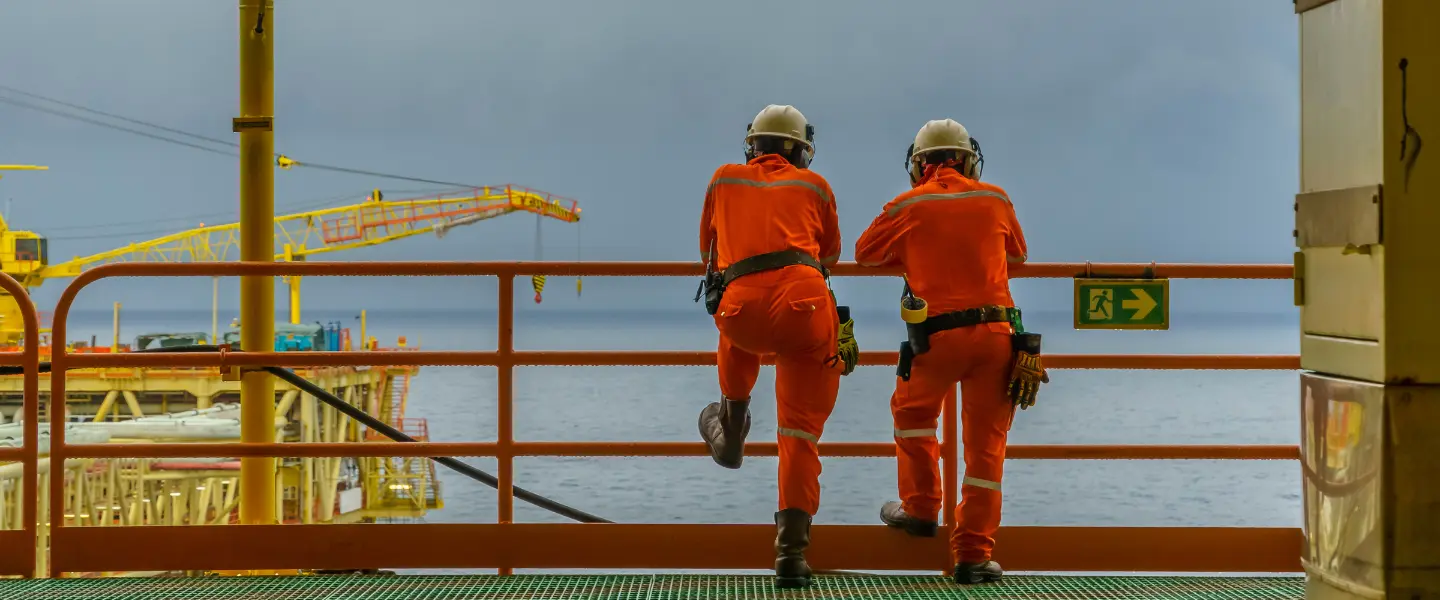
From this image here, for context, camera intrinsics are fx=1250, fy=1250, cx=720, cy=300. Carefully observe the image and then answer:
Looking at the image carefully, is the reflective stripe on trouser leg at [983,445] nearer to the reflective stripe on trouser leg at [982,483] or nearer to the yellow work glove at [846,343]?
the reflective stripe on trouser leg at [982,483]

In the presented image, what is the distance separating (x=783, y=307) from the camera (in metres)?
4.26

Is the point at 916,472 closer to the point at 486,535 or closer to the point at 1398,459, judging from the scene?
the point at 486,535

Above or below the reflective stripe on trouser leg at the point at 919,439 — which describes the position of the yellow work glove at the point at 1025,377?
above

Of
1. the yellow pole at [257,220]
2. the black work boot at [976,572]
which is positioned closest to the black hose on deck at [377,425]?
the yellow pole at [257,220]

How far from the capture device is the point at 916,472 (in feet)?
15.3

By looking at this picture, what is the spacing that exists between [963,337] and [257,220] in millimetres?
3363

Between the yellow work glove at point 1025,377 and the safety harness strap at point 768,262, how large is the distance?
2.71ft

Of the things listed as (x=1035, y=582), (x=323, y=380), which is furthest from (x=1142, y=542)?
(x=323, y=380)

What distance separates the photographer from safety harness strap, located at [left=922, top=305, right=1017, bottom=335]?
448 cm

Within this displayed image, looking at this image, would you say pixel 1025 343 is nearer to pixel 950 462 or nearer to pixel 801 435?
pixel 950 462

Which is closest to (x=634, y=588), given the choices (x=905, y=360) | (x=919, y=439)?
(x=919, y=439)

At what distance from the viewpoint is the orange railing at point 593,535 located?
478 cm

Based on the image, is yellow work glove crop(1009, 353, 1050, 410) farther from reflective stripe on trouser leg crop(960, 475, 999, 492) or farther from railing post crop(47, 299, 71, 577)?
railing post crop(47, 299, 71, 577)

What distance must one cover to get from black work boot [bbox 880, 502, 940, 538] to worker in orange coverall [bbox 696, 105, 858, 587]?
0.44m
